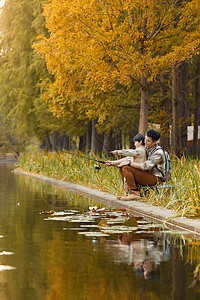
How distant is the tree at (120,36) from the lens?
20594 mm

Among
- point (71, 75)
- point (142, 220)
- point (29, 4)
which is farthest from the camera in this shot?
point (29, 4)

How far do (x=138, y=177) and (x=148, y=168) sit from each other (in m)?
0.45

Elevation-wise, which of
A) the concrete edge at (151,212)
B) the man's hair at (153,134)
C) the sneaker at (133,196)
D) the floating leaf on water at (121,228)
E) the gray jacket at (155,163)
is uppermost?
the man's hair at (153,134)

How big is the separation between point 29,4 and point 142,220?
31.3 m

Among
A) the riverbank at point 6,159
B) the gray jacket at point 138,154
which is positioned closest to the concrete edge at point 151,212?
the gray jacket at point 138,154

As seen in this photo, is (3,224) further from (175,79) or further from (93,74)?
(175,79)

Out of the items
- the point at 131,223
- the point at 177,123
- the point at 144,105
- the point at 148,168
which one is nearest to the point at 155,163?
the point at 148,168

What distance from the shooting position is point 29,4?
42.2 m

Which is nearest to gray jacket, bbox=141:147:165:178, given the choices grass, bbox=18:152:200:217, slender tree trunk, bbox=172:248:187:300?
grass, bbox=18:152:200:217

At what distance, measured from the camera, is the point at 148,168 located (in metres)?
15.7

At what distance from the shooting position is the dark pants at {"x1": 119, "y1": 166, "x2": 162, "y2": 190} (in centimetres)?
1593

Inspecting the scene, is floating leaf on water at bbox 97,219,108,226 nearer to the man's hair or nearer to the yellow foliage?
the man's hair

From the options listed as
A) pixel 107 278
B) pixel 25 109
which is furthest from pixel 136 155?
pixel 25 109

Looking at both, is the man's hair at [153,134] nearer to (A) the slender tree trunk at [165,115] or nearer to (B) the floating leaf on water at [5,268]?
(B) the floating leaf on water at [5,268]
